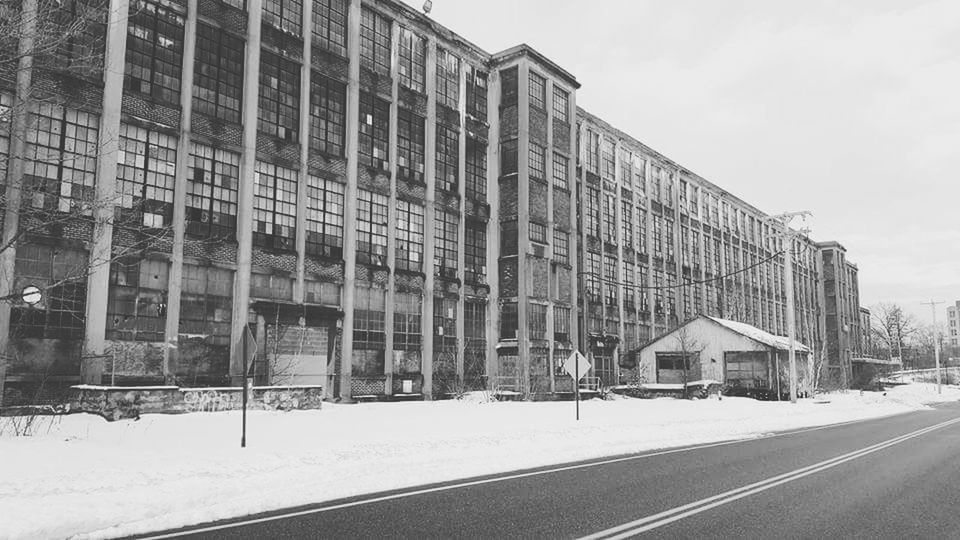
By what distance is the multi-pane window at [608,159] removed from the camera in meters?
50.3

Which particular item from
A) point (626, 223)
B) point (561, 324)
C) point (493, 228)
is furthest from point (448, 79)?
point (626, 223)

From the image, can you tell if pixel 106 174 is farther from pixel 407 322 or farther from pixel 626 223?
pixel 626 223

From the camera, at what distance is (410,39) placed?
34.6 meters

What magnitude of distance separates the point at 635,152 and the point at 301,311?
1362 inches

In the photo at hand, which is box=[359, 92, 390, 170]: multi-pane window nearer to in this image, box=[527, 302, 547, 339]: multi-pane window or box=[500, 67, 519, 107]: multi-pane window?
box=[500, 67, 519, 107]: multi-pane window

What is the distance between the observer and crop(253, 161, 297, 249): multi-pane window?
26.8 meters

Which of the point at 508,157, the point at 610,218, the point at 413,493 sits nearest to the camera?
the point at 413,493

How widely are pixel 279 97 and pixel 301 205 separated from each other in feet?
14.3

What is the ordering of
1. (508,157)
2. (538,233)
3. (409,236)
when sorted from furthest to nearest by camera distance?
(508,157) → (538,233) → (409,236)

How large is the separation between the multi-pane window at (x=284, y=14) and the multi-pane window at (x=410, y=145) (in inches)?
244

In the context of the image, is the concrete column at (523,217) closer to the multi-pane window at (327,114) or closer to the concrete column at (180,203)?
the multi-pane window at (327,114)

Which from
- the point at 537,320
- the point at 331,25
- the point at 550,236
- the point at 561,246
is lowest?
the point at 537,320

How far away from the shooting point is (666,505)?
921 centimetres

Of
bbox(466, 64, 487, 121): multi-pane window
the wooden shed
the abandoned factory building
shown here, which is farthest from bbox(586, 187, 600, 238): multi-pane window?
bbox(466, 64, 487, 121): multi-pane window
